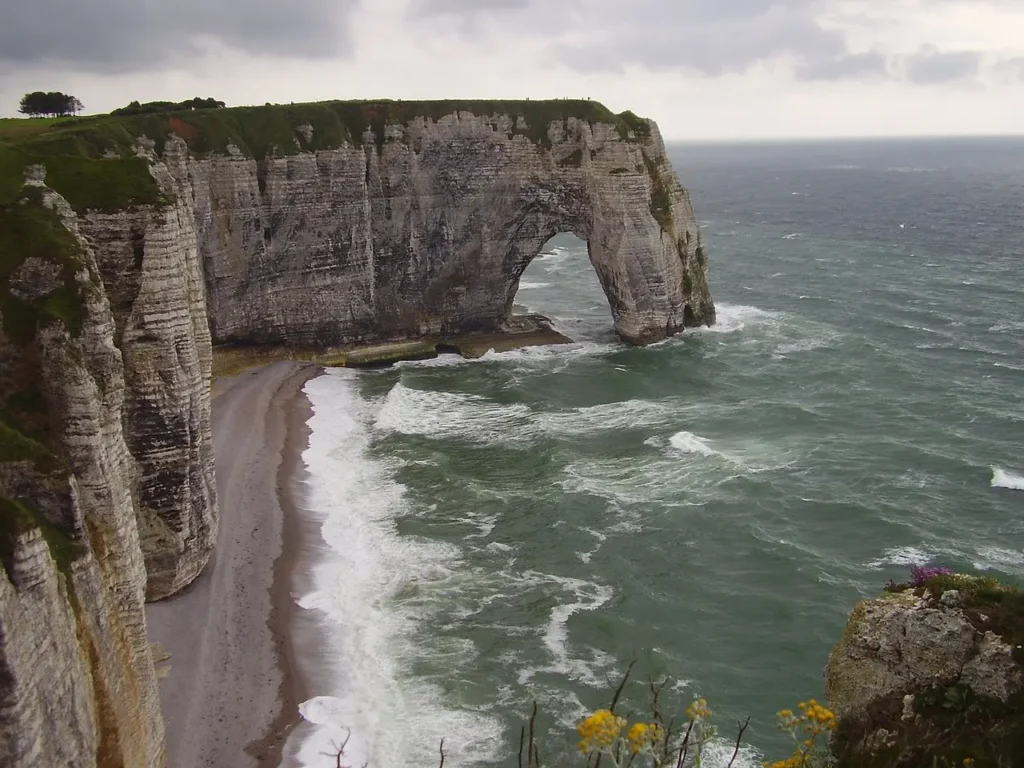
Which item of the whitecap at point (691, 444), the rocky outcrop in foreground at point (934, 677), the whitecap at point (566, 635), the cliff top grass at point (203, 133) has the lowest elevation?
the whitecap at point (566, 635)

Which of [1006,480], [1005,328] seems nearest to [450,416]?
[1006,480]

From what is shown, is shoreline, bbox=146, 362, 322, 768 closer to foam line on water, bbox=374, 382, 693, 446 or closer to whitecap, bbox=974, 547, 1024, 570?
foam line on water, bbox=374, 382, 693, 446

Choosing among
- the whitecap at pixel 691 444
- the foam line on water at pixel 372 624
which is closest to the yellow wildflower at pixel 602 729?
the foam line on water at pixel 372 624

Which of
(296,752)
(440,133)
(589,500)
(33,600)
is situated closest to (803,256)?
(440,133)

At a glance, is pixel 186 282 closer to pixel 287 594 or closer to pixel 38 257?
pixel 38 257

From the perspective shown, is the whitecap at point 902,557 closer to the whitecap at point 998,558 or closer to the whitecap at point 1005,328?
the whitecap at point 998,558

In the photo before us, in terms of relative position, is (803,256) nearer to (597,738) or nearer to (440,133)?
(440,133)

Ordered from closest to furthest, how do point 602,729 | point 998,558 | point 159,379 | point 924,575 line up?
point 602,729 < point 924,575 < point 159,379 < point 998,558
